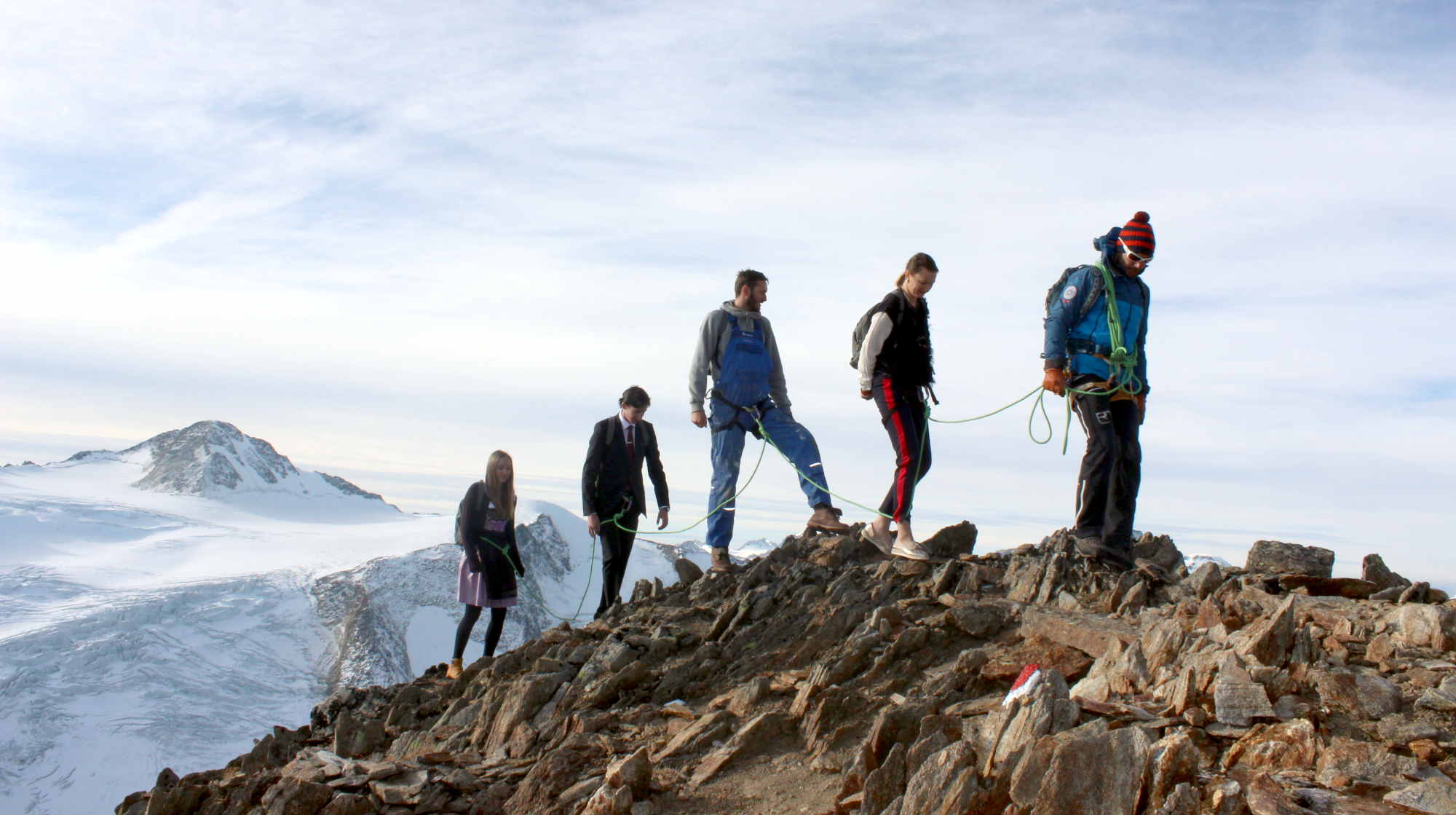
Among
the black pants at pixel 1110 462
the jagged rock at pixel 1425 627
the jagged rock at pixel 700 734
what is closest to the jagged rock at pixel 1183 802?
the jagged rock at pixel 1425 627

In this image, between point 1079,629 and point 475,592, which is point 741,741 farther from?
point 475,592

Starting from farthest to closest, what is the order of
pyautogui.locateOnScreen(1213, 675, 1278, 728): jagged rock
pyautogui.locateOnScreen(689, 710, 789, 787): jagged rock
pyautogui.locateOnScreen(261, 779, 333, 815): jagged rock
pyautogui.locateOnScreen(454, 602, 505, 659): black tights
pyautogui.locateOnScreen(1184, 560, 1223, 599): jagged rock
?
pyautogui.locateOnScreen(454, 602, 505, 659): black tights → pyautogui.locateOnScreen(1184, 560, 1223, 599): jagged rock → pyautogui.locateOnScreen(261, 779, 333, 815): jagged rock → pyautogui.locateOnScreen(689, 710, 789, 787): jagged rock → pyautogui.locateOnScreen(1213, 675, 1278, 728): jagged rock

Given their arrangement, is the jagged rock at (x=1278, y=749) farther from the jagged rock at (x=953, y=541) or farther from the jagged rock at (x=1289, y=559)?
the jagged rock at (x=953, y=541)

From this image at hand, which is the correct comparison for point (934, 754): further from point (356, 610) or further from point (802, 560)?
point (356, 610)

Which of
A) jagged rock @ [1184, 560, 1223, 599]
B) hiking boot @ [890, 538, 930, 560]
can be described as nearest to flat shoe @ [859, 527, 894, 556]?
hiking boot @ [890, 538, 930, 560]

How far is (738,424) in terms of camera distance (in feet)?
39.7

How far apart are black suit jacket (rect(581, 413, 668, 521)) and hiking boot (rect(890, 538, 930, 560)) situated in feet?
11.1

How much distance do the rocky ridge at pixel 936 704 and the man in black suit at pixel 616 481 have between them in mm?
682

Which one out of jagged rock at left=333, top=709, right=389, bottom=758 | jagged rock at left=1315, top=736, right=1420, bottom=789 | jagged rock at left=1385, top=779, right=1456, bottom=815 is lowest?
jagged rock at left=333, top=709, right=389, bottom=758

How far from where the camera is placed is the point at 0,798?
481 feet

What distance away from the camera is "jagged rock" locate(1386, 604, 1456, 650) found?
667cm

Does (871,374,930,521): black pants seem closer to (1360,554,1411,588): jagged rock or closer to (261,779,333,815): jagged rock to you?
(1360,554,1411,588): jagged rock

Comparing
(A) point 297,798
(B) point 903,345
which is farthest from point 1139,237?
(A) point 297,798

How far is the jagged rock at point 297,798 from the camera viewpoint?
7844 mm
